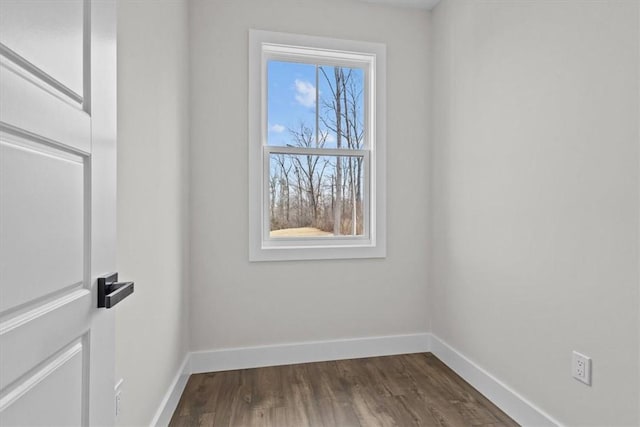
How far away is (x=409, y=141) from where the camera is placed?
108 inches

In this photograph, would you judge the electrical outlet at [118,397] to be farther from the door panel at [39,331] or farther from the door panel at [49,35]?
the door panel at [49,35]

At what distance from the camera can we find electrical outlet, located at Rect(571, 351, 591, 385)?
5.00ft

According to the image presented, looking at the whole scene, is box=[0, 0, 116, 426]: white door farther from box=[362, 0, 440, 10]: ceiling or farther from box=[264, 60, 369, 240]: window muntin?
box=[362, 0, 440, 10]: ceiling

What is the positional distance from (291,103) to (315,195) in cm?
70

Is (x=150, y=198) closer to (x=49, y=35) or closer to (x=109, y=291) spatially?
(x=109, y=291)

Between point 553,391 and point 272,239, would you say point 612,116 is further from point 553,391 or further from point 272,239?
point 272,239

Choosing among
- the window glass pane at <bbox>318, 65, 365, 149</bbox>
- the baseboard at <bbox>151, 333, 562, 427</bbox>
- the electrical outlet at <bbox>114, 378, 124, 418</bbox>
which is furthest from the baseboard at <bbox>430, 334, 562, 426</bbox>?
the electrical outlet at <bbox>114, 378, 124, 418</bbox>

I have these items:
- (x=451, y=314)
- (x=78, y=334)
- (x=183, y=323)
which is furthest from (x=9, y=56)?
(x=451, y=314)

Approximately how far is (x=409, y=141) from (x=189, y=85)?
160 centimetres

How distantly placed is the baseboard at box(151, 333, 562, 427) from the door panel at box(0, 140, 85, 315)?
140 centimetres

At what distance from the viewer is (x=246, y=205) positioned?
251 cm

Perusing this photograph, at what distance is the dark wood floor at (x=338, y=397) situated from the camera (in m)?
1.90

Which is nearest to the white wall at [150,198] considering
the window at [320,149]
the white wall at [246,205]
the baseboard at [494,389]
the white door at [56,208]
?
the white wall at [246,205]

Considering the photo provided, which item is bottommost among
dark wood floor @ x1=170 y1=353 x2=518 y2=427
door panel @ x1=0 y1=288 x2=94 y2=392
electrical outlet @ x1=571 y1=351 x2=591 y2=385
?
dark wood floor @ x1=170 y1=353 x2=518 y2=427
